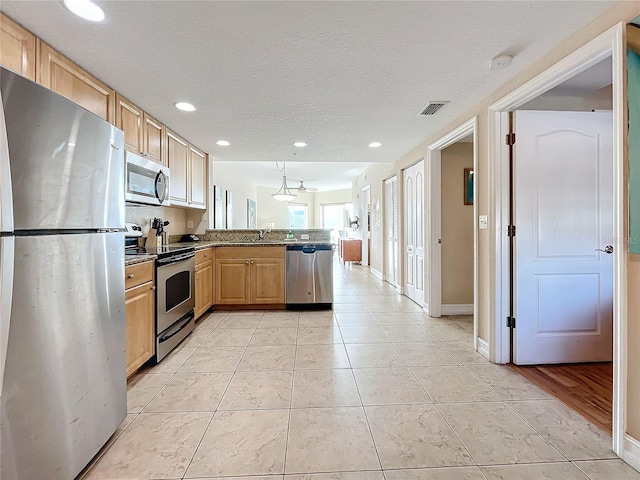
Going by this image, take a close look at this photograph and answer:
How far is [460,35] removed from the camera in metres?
1.74

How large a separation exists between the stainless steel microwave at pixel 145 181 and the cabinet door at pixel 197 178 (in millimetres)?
788

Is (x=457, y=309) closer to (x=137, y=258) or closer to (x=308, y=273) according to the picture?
(x=308, y=273)

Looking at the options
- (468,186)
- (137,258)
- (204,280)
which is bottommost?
(204,280)

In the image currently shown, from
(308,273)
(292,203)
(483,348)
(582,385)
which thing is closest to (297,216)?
(292,203)

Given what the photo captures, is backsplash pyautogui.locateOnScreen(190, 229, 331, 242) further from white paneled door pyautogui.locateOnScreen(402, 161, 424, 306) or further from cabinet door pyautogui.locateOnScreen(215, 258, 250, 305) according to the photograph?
white paneled door pyautogui.locateOnScreen(402, 161, 424, 306)

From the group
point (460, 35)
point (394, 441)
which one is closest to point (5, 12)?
point (460, 35)

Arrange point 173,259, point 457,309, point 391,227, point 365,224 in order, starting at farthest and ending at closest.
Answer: point 365,224 < point 391,227 < point 457,309 < point 173,259

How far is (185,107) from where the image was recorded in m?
2.76

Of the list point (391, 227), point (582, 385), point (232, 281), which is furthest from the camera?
point (391, 227)

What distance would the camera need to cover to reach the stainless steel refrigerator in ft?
3.41

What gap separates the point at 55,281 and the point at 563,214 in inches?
123

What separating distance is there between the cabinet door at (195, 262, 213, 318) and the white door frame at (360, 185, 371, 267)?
4.66 m

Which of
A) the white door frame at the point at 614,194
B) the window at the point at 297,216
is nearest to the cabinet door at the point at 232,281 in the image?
the white door frame at the point at 614,194

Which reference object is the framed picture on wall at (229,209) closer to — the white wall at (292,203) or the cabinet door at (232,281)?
the cabinet door at (232,281)
